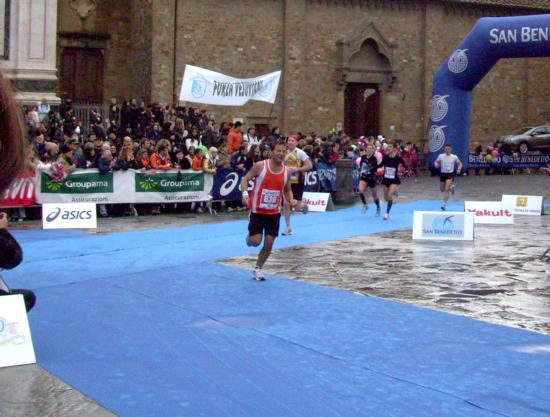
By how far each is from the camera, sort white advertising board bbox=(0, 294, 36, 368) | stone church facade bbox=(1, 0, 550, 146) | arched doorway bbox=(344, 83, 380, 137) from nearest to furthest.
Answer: white advertising board bbox=(0, 294, 36, 368) → stone church facade bbox=(1, 0, 550, 146) → arched doorway bbox=(344, 83, 380, 137)

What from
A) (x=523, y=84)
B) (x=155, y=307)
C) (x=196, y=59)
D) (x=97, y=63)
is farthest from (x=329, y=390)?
(x=523, y=84)

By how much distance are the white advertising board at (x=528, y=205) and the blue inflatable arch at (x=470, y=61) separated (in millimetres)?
6502

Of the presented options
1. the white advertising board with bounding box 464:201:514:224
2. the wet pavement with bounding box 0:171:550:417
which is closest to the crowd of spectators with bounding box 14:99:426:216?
the wet pavement with bounding box 0:171:550:417

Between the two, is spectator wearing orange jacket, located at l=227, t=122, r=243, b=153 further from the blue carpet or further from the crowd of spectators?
the blue carpet

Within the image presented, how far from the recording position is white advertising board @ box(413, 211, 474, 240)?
1470cm

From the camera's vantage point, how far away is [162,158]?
60.8 ft

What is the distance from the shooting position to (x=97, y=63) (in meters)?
35.8

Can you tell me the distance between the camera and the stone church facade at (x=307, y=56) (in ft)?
113

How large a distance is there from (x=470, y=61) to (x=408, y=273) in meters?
17.6

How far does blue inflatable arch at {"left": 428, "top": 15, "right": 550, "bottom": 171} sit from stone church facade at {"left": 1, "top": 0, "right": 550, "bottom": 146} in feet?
30.3

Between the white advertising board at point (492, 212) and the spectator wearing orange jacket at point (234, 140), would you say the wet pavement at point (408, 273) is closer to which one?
the white advertising board at point (492, 212)

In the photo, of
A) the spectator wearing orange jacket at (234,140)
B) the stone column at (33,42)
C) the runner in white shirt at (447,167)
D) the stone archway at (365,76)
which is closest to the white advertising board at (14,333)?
the runner in white shirt at (447,167)

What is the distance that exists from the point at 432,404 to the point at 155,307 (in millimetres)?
3851

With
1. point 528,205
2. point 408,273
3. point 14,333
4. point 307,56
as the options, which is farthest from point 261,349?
point 307,56
